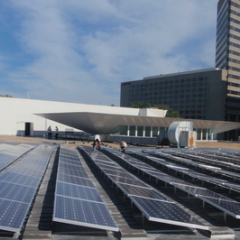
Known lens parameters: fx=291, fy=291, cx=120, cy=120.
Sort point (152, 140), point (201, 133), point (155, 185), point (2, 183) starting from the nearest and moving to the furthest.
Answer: point (2, 183) → point (155, 185) → point (152, 140) → point (201, 133)

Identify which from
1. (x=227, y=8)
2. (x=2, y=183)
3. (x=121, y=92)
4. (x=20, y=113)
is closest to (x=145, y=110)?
(x=20, y=113)

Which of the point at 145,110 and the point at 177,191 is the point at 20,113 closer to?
the point at 145,110

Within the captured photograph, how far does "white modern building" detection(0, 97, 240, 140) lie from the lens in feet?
163

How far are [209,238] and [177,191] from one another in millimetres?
4470

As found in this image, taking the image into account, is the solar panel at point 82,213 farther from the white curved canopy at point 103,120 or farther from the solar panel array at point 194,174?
the white curved canopy at point 103,120

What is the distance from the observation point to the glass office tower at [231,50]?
128875mm

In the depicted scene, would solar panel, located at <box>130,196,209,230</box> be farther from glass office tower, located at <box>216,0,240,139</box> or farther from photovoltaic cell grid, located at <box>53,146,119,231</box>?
glass office tower, located at <box>216,0,240,139</box>

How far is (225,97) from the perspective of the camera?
132375mm

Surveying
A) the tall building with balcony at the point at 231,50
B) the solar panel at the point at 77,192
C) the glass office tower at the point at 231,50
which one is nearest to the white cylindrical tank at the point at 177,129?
the solar panel at the point at 77,192

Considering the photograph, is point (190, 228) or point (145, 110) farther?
point (145, 110)

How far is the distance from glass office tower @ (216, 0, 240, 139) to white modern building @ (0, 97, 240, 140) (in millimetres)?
73326

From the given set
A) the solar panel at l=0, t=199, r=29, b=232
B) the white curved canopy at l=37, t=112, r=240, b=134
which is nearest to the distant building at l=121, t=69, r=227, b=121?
the white curved canopy at l=37, t=112, r=240, b=134

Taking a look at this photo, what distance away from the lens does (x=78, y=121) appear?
50438 mm

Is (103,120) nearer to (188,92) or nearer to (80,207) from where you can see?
(80,207)
